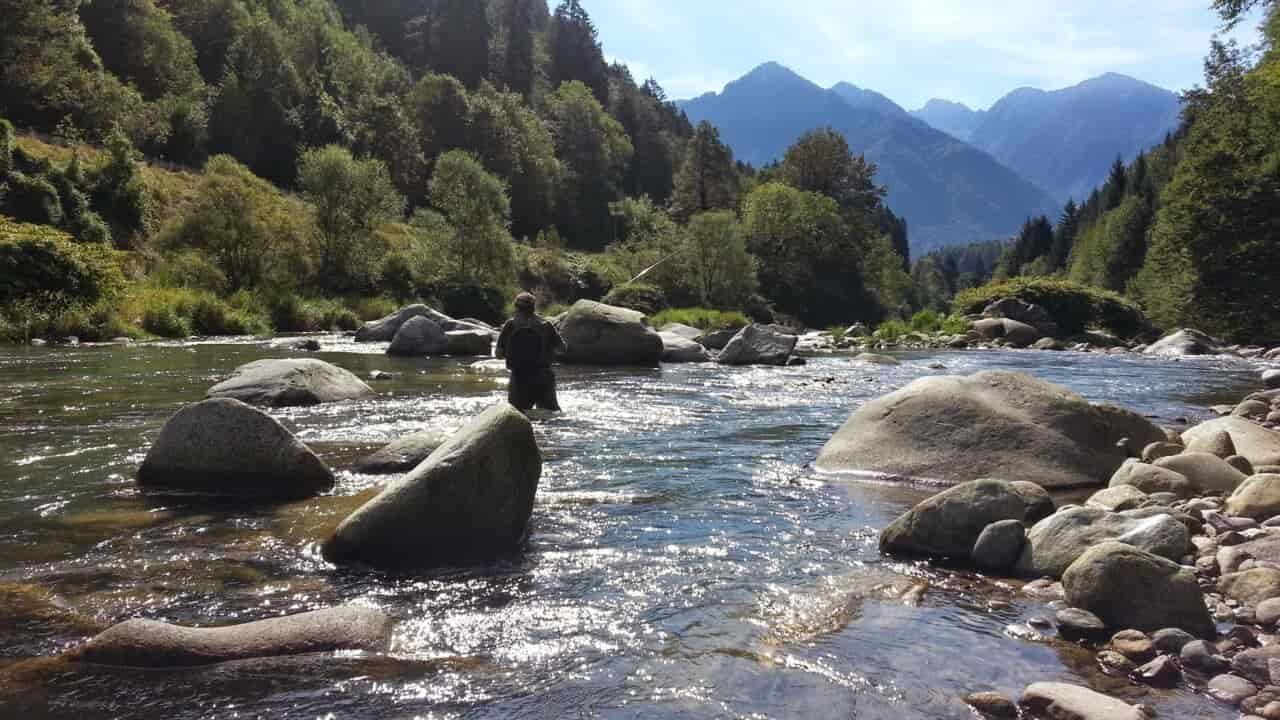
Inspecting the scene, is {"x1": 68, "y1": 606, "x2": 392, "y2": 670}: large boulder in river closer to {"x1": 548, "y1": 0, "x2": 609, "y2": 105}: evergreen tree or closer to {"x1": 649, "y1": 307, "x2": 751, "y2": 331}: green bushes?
{"x1": 649, "y1": 307, "x2": 751, "y2": 331}: green bushes

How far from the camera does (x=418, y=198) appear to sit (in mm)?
90500

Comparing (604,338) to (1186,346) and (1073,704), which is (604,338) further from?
(1186,346)

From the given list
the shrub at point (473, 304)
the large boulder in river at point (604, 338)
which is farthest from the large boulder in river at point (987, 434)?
the shrub at point (473, 304)

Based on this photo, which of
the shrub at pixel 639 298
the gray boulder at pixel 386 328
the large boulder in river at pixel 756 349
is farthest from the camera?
the shrub at pixel 639 298

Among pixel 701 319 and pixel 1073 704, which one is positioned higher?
pixel 701 319

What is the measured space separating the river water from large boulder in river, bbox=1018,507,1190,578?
22.5 inches

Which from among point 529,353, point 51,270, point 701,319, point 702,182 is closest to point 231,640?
point 529,353

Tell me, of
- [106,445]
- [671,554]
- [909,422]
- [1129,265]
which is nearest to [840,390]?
[909,422]

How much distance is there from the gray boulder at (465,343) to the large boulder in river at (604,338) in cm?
376

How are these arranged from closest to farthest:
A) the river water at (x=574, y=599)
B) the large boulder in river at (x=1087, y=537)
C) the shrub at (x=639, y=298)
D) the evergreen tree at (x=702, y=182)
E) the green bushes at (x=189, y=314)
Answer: the river water at (x=574, y=599)
the large boulder in river at (x=1087, y=537)
the green bushes at (x=189, y=314)
the shrub at (x=639, y=298)
the evergreen tree at (x=702, y=182)

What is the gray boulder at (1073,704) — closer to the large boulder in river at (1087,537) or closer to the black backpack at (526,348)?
the large boulder in river at (1087,537)

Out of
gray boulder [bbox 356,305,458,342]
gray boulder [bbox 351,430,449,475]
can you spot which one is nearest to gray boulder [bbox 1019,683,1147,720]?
gray boulder [bbox 351,430,449,475]

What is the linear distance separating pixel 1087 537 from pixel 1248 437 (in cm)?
547

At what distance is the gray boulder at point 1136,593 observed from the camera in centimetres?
468
